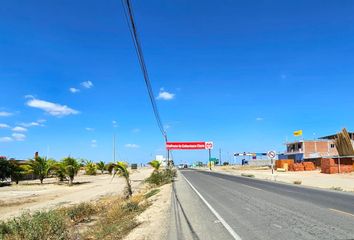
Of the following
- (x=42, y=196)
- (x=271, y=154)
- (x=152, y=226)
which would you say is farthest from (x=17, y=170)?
(x=152, y=226)

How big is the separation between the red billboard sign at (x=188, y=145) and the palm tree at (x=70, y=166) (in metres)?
41.4

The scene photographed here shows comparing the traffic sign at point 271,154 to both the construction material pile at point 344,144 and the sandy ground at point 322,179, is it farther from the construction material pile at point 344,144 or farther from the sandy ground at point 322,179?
the construction material pile at point 344,144

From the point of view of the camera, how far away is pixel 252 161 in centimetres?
16212

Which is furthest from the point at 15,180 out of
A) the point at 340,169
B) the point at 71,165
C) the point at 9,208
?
the point at 340,169

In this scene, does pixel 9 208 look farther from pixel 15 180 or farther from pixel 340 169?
pixel 340 169

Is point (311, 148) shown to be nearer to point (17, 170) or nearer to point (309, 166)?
point (309, 166)

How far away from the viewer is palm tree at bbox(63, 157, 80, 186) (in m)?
46.0

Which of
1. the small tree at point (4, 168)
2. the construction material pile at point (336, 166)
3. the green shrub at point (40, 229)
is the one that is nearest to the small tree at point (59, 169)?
the small tree at point (4, 168)

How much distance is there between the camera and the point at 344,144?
60656 millimetres

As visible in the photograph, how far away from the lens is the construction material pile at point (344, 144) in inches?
2362

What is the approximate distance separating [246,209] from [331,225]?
487cm

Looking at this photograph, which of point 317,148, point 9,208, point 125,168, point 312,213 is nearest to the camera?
point 312,213

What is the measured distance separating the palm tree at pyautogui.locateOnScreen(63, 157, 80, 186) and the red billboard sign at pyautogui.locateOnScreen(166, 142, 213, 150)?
136ft

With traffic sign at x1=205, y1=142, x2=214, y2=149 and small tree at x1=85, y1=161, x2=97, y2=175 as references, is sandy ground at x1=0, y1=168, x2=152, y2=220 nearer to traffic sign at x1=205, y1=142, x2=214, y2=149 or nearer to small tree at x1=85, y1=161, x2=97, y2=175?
small tree at x1=85, y1=161, x2=97, y2=175
